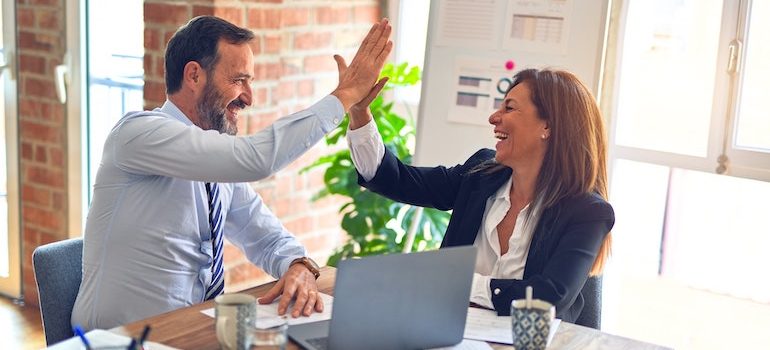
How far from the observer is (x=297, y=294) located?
6.66 ft

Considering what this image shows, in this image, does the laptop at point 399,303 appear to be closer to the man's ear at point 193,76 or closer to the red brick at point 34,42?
the man's ear at point 193,76

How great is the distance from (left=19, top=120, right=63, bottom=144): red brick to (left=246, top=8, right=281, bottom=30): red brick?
1.06m

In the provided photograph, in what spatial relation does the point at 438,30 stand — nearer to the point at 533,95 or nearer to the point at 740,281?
the point at 533,95

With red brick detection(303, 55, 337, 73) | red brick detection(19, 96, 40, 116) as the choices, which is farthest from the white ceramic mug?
red brick detection(19, 96, 40, 116)

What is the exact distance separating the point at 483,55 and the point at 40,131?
1.91 m

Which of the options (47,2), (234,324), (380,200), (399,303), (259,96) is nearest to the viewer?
(234,324)

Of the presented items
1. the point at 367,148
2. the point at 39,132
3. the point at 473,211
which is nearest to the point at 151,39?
the point at 39,132

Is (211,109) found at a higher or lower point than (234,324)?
higher

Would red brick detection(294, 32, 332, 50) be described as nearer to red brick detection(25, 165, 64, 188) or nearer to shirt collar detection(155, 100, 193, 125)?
red brick detection(25, 165, 64, 188)

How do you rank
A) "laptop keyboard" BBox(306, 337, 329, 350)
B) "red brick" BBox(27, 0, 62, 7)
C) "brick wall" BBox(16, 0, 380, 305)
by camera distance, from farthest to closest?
"red brick" BBox(27, 0, 62, 7) → "brick wall" BBox(16, 0, 380, 305) → "laptop keyboard" BBox(306, 337, 329, 350)

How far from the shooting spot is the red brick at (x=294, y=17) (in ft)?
11.6

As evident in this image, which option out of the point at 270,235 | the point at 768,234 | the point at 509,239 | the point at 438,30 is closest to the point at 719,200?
the point at 768,234

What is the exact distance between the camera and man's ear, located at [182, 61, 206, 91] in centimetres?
231

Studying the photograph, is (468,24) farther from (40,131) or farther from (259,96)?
(40,131)
